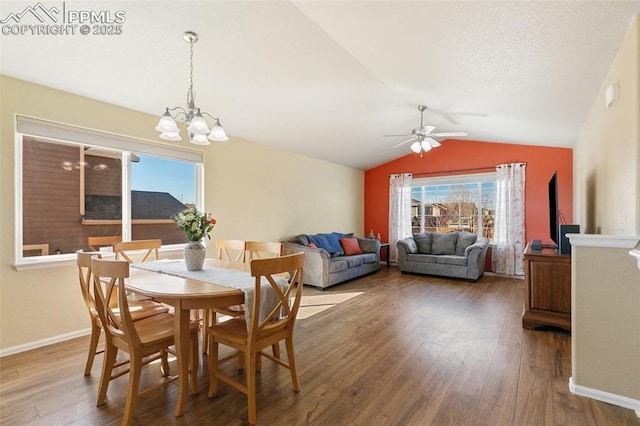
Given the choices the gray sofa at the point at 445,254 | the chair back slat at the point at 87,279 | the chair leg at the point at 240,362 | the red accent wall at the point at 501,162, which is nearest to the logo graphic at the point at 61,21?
the chair back slat at the point at 87,279

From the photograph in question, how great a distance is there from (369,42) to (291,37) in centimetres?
67

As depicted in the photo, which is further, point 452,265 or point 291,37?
point 452,265

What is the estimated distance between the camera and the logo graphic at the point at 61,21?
202 centimetres

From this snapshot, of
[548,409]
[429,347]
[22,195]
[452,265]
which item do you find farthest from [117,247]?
[452,265]

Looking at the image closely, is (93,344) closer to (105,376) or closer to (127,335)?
(105,376)

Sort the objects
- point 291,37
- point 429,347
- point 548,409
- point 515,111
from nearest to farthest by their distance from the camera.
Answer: point 548,409 → point 291,37 → point 429,347 → point 515,111

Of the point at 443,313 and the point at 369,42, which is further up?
the point at 369,42

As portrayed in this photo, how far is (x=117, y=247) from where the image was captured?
109 inches

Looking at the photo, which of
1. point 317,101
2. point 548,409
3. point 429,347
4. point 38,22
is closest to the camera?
point 548,409


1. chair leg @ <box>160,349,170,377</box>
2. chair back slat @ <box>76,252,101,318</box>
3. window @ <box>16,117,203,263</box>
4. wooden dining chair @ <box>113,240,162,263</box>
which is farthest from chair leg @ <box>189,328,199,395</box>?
window @ <box>16,117,203,263</box>

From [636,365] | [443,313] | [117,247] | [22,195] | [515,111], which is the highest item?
[515,111]

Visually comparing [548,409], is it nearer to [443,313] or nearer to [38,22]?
[443,313]

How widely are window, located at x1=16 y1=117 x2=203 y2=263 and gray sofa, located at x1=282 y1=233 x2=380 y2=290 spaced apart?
189cm

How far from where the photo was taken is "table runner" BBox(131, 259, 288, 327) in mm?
1816
